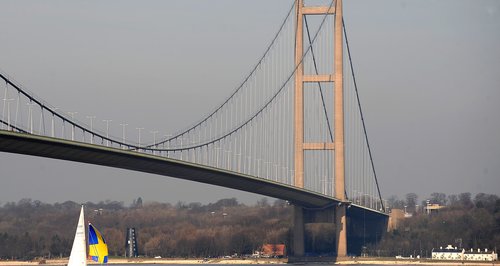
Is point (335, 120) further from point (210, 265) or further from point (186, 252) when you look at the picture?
point (186, 252)

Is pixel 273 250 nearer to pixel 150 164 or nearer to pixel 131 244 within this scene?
pixel 131 244

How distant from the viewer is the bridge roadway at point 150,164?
6769 centimetres

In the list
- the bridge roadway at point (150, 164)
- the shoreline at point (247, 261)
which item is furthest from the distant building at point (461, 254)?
the bridge roadway at point (150, 164)

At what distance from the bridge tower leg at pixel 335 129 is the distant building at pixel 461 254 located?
62.0 feet

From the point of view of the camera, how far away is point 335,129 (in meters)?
101

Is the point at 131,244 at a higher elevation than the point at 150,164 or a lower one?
lower

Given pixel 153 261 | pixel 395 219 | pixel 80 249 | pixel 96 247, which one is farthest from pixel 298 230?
pixel 80 249

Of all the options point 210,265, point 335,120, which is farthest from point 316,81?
point 210,265

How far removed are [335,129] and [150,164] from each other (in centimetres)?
2496

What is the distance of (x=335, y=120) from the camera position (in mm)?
101375

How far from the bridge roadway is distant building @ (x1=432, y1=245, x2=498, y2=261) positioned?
72.0 feet

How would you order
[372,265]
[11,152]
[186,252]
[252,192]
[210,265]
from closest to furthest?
1. [11,152]
2. [252,192]
3. [372,265]
4. [210,265]
5. [186,252]

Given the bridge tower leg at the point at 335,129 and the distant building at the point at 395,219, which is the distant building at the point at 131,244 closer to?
the distant building at the point at 395,219

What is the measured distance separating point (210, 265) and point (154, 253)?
18.6m
